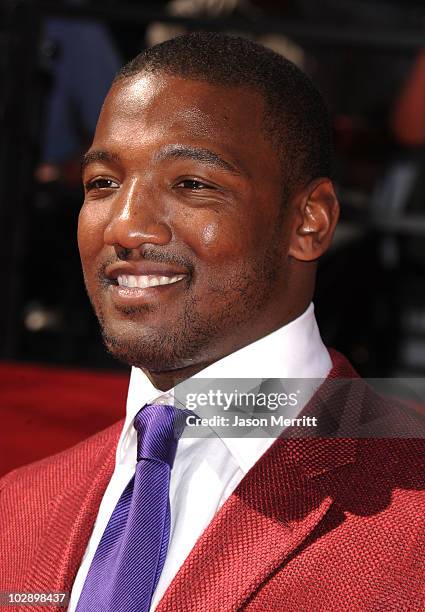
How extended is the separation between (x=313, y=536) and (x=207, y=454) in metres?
0.19

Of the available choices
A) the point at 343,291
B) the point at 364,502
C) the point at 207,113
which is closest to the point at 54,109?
the point at 343,291

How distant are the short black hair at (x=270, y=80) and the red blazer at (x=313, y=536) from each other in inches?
11.3

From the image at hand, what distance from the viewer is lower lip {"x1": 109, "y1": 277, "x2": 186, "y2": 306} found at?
3.74 feet

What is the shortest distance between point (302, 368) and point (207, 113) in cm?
35

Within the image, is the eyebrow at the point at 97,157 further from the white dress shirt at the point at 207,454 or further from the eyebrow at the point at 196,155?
the white dress shirt at the point at 207,454

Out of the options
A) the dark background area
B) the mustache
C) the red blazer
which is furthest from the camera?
the dark background area

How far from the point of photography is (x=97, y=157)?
3.94 ft

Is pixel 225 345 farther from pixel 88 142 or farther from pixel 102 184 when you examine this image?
pixel 88 142

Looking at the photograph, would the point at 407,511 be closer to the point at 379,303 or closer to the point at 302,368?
the point at 302,368

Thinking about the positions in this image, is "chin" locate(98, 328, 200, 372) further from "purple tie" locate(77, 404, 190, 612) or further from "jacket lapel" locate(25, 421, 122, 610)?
"jacket lapel" locate(25, 421, 122, 610)

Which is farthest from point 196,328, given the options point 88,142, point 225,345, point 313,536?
point 88,142

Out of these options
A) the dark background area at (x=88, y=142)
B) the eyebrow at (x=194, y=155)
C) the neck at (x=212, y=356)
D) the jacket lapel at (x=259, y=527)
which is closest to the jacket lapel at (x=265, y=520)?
the jacket lapel at (x=259, y=527)

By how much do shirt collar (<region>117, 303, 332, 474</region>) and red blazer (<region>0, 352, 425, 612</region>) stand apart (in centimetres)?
3

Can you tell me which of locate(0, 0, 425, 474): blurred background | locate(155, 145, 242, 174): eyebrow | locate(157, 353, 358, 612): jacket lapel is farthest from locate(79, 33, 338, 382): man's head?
locate(0, 0, 425, 474): blurred background
